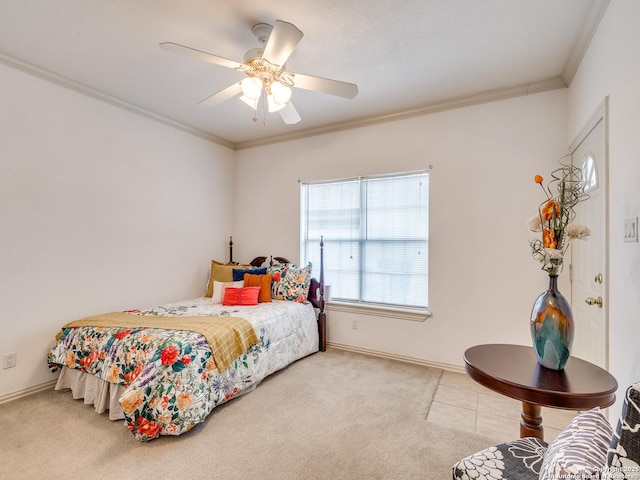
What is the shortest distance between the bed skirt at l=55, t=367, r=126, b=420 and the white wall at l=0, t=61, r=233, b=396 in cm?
26

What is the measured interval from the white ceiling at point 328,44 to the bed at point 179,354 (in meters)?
2.12

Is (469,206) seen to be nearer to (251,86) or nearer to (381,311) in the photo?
(381,311)

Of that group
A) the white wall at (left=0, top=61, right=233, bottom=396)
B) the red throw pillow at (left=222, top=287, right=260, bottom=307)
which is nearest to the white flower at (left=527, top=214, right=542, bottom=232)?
the red throw pillow at (left=222, top=287, right=260, bottom=307)

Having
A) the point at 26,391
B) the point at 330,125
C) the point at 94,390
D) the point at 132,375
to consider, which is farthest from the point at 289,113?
the point at 26,391

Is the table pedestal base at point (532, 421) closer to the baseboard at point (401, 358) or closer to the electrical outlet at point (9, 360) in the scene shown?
the baseboard at point (401, 358)

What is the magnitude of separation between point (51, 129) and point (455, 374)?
4.33m

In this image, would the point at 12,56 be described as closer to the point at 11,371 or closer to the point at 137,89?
the point at 137,89

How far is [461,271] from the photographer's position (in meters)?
3.18

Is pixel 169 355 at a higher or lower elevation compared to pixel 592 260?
lower

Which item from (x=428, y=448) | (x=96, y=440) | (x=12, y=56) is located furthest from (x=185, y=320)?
(x=12, y=56)

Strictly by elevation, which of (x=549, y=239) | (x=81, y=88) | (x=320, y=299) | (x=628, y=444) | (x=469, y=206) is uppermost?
(x=81, y=88)

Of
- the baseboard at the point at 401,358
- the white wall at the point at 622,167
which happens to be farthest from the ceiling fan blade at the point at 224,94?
the baseboard at the point at 401,358

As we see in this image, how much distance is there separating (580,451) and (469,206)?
2559 millimetres

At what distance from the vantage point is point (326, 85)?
2174 millimetres
